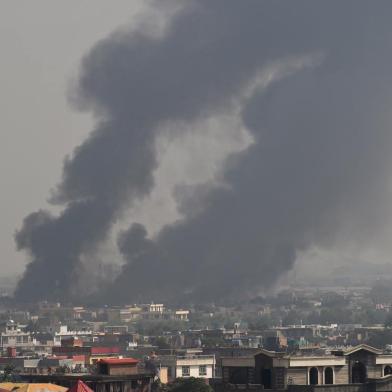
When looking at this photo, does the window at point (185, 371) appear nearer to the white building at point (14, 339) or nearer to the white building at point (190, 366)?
the white building at point (190, 366)

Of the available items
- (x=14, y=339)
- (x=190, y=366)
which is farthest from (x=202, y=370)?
(x=14, y=339)

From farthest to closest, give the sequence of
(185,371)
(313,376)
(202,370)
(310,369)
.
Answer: (185,371)
(202,370)
(313,376)
(310,369)

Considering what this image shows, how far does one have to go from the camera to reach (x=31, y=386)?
6919 cm

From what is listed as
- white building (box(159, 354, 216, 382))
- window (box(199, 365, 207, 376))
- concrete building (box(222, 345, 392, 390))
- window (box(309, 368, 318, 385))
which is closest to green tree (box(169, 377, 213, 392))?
concrete building (box(222, 345, 392, 390))

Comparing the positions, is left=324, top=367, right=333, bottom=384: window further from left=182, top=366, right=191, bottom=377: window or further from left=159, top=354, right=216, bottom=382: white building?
left=182, top=366, right=191, bottom=377: window

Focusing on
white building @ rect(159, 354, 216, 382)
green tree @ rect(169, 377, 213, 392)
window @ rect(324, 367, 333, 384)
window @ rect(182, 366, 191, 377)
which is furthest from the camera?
window @ rect(182, 366, 191, 377)

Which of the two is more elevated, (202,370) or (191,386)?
(202,370)

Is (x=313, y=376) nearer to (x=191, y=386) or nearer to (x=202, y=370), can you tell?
(x=191, y=386)

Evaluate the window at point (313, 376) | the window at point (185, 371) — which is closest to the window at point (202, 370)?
the window at point (185, 371)

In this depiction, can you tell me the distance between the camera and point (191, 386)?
266 ft

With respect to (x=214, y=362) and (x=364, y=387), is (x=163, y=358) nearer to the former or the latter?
(x=214, y=362)

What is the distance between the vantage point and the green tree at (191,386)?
77206 millimetres

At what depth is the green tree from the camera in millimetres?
77206

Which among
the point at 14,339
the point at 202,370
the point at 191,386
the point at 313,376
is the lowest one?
the point at 313,376
